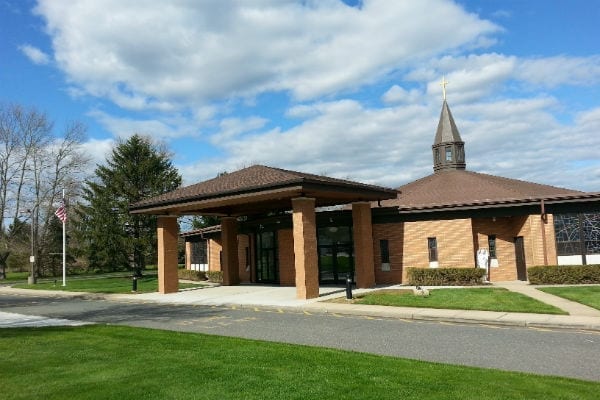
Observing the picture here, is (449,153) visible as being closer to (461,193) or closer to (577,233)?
(461,193)

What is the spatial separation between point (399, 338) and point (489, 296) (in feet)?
24.2

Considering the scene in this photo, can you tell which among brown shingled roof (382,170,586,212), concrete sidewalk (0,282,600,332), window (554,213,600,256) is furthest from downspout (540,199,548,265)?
concrete sidewalk (0,282,600,332)

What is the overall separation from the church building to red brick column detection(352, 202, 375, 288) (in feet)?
0.15

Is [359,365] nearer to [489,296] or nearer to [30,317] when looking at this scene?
[489,296]

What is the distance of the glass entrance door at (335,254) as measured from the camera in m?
26.0

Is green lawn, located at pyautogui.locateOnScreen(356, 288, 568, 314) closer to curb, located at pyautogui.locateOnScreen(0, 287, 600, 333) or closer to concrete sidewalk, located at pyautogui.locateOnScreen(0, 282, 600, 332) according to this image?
concrete sidewalk, located at pyautogui.locateOnScreen(0, 282, 600, 332)

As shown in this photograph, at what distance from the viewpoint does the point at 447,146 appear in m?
34.5

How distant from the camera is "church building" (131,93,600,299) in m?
19.9

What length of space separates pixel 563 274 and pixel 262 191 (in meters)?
12.7

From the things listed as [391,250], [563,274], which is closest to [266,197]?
[391,250]

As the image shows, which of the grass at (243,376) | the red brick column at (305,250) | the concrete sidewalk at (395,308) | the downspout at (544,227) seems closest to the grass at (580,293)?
the concrete sidewalk at (395,308)

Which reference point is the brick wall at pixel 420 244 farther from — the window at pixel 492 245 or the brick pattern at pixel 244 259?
the brick pattern at pixel 244 259

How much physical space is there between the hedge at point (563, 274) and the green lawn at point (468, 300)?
288 cm

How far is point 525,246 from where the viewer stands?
23.0 metres
